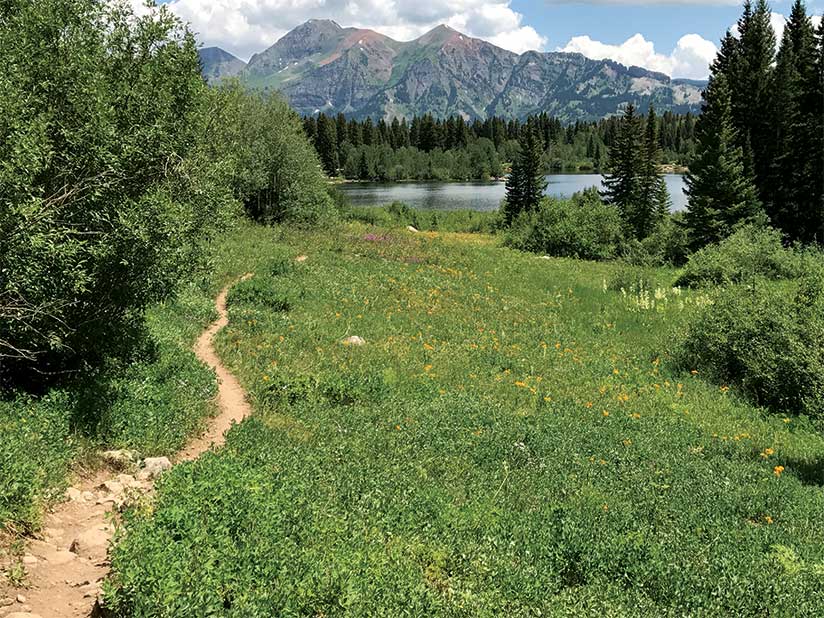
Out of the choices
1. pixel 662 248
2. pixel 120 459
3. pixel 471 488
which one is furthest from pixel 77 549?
pixel 662 248

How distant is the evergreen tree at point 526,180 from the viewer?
210 feet

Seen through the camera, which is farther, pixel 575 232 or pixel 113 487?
pixel 575 232

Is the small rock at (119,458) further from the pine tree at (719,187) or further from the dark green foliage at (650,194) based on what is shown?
the dark green foliage at (650,194)

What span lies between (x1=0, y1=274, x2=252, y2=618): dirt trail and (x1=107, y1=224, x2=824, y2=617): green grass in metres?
0.59

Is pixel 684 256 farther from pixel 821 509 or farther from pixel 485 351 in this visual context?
pixel 821 509

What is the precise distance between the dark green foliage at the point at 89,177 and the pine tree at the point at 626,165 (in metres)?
50.3

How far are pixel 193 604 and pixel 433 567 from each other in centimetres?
242

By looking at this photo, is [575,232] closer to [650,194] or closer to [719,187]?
[719,187]

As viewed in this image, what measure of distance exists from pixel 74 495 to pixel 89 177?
4.60 metres

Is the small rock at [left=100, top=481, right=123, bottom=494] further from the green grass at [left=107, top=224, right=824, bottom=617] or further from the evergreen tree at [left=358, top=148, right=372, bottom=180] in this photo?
the evergreen tree at [left=358, top=148, right=372, bottom=180]

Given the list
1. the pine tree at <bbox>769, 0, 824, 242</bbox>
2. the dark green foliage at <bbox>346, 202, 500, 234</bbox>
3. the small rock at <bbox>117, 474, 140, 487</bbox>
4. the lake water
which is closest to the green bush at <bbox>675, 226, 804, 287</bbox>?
the pine tree at <bbox>769, 0, 824, 242</bbox>

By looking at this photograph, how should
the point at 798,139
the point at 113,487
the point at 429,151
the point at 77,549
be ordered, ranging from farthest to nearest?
the point at 429,151, the point at 798,139, the point at 113,487, the point at 77,549

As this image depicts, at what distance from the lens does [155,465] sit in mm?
8719

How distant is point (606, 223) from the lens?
4675 cm
